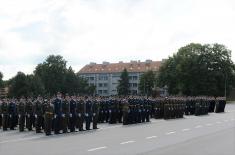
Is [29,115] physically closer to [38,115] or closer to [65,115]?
[38,115]

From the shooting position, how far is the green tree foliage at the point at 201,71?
92.3m

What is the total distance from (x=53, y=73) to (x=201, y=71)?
1332 inches

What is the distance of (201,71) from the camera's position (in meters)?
93.4

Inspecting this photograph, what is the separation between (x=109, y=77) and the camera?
155875mm

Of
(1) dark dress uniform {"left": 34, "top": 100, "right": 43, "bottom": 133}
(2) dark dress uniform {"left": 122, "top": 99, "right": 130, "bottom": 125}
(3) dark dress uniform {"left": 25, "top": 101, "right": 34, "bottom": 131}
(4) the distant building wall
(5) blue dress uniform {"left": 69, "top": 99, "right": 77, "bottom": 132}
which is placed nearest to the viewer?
(1) dark dress uniform {"left": 34, "top": 100, "right": 43, "bottom": 133}

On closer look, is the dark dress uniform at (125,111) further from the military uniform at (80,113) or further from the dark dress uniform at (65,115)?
the dark dress uniform at (65,115)

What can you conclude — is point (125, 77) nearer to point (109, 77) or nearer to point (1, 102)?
point (109, 77)

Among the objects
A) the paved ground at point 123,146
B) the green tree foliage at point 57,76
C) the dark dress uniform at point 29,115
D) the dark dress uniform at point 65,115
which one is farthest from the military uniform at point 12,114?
the green tree foliage at point 57,76

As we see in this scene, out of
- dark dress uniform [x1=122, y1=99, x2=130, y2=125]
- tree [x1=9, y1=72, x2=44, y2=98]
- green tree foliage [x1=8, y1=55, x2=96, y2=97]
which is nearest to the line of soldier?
dark dress uniform [x1=122, y1=99, x2=130, y2=125]

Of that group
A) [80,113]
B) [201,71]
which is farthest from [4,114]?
[201,71]

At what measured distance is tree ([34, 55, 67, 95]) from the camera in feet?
351

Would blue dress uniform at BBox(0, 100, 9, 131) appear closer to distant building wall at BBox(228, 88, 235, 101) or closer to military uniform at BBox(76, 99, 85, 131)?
military uniform at BBox(76, 99, 85, 131)

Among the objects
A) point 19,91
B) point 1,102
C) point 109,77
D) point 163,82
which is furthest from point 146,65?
point 1,102

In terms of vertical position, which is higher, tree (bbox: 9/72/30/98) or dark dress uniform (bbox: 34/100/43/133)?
tree (bbox: 9/72/30/98)
